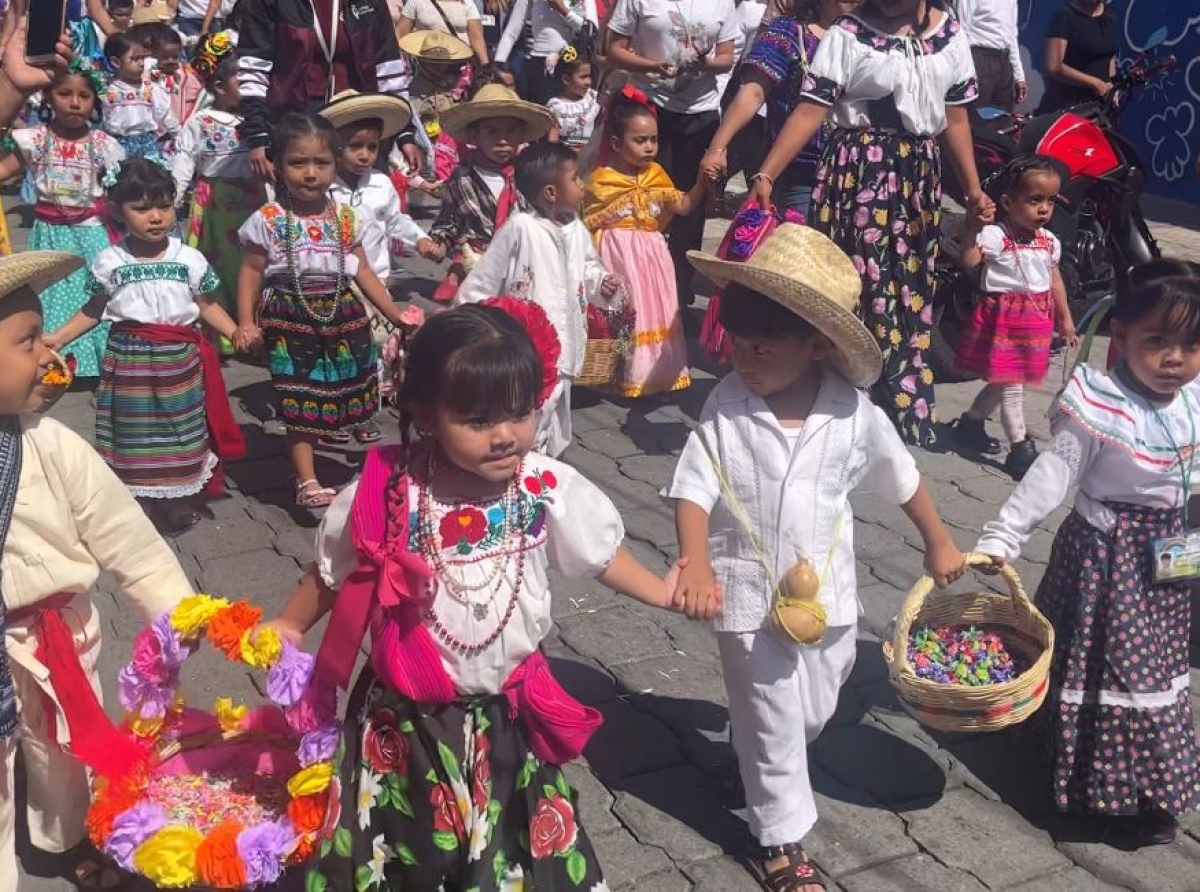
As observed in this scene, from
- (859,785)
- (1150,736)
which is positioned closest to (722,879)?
(859,785)

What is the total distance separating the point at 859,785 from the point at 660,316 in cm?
346

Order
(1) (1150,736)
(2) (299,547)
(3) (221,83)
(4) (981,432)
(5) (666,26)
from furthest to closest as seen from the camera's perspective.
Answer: (3) (221,83) < (5) (666,26) < (4) (981,432) < (2) (299,547) < (1) (1150,736)

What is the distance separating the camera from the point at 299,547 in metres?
5.37

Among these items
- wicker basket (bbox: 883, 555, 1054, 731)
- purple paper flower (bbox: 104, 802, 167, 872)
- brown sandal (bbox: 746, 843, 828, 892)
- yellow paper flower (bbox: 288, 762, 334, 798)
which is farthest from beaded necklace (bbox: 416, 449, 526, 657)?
wicker basket (bbox: 883, 555, 1054, 731)

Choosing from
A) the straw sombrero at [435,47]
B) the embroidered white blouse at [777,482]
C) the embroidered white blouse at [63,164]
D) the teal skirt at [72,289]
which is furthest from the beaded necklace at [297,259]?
the straw sombrero at [435,47]

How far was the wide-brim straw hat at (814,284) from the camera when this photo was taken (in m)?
3.19

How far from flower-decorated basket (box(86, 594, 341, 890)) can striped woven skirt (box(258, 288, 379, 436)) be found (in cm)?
242

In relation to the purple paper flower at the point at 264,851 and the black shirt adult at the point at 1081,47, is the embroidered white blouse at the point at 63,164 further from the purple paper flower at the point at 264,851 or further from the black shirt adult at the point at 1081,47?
the black shirt adult at the point at 1081,47

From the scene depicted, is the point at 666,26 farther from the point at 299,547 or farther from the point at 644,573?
the point at 644,573

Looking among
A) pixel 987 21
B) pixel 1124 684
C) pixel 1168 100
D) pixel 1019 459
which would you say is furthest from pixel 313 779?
pixel 1168 100

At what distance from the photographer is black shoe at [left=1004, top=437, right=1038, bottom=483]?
621cm

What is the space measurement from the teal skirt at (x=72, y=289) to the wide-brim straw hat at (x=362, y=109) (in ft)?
6.39

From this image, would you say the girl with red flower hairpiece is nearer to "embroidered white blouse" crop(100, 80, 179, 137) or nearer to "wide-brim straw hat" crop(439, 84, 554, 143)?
"wide-brim straw hat" crop(439, 84, 554, 143)

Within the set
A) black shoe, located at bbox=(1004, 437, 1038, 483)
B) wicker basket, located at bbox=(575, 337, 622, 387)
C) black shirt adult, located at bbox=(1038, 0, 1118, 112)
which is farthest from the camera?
black shirt adult, located at bbox=(1038, 0, 1118, 112)
